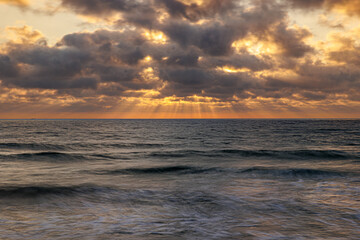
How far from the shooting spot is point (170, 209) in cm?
966

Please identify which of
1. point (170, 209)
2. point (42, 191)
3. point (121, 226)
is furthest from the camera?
point (42, 191)

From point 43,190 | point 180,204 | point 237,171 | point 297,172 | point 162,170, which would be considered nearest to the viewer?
point 180,204

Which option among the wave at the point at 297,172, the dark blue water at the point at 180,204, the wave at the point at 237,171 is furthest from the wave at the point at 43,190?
the wave at the point at 297,172

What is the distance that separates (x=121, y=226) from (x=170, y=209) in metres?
2.28

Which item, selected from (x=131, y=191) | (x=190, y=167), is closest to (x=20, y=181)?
(x=131, y=191)

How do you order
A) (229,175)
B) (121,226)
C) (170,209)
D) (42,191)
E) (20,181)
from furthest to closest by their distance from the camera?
(229,175)
(20,181)
(42,191)
(170,209)
(121,226)

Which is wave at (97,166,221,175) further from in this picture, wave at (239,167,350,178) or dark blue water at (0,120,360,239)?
wave at (239,167,350,178)

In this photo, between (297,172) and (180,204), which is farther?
(297,172)

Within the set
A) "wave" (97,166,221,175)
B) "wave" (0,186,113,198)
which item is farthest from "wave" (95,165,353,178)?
"wave" (0,186,113,198)

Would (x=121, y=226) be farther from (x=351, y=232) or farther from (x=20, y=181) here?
(x=20, y=181)

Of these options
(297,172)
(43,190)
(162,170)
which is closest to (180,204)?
(43,190)

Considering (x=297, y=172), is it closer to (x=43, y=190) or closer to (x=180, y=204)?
(x=180, y=204)

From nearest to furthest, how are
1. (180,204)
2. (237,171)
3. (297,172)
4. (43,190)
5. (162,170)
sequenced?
1. (180,204)
2. (43,190)
3. (297,172)
4. (237,171)
5. (162,170)

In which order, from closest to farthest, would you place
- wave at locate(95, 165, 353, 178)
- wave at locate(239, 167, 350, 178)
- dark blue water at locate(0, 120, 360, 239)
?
1. dark blue water at locate(0, 120, 360, 239)
2. wave at locate(239, 167, 350, 178)
3. wave at locate(95, 165, 353, 178)
